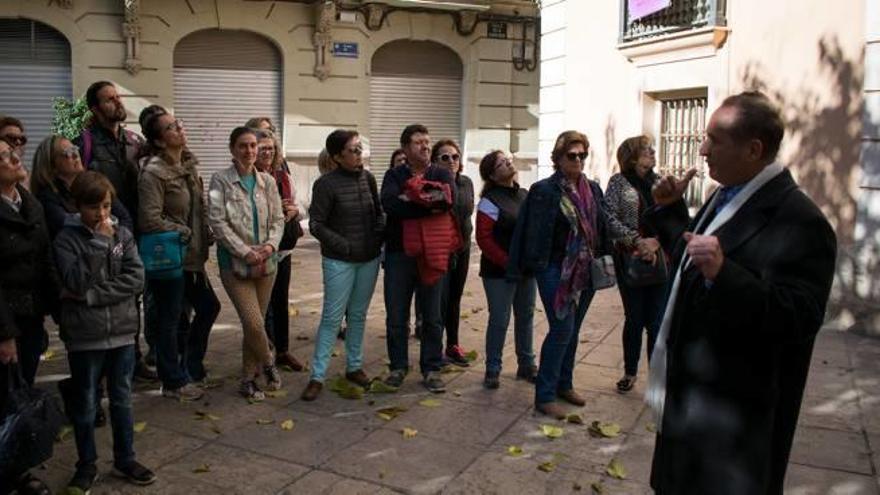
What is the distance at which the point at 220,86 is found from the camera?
16.8 metres

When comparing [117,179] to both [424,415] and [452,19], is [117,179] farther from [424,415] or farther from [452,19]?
[452,19]

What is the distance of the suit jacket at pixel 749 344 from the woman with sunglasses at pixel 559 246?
8.28 feet

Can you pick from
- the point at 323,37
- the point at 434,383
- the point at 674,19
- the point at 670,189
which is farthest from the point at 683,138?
the point at 323,37

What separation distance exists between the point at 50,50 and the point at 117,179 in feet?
38.5

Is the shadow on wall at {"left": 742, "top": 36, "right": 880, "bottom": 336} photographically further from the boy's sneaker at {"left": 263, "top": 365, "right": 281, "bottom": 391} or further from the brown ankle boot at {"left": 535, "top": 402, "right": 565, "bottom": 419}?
the boy's sneaker at {"left": 263, "top": 365, "right": 281, "bottom": 391}

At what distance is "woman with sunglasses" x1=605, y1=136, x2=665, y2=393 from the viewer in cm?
568

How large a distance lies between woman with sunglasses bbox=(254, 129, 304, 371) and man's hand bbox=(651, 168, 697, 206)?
3.46 metres

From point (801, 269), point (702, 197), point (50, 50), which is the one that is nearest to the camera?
point (801, 269)

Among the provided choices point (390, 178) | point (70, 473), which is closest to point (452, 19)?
point (390, 178)

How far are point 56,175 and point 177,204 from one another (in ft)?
2.73

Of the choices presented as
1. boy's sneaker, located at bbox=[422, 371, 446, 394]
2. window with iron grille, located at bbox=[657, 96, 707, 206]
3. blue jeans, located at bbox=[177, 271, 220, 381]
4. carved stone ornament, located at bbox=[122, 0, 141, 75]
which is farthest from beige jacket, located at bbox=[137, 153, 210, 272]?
carved stone ornament, located at bbox=[122, 0, 141, 75]

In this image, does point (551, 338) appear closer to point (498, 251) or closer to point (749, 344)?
point (498, 251)

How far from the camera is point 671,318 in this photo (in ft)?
9.23

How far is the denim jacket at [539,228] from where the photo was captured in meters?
5.30
